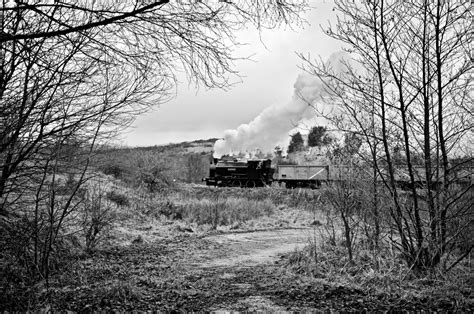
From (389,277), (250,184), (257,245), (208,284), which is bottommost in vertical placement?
(257,245)

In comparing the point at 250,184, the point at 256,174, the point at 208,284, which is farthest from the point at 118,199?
the point at 256,174

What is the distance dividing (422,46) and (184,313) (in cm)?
479

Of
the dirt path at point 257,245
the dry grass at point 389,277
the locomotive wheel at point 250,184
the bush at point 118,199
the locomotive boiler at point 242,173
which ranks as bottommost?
the dirt path at point 257,245

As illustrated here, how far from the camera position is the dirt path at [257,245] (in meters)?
7.77

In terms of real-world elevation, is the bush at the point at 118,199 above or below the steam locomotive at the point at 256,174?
below

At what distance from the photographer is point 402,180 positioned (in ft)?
19.3

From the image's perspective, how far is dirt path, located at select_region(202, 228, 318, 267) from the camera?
306 inches

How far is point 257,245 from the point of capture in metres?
10.0

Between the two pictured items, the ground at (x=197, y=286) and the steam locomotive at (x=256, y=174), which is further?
the steam locomotive at (x=256, y=174)

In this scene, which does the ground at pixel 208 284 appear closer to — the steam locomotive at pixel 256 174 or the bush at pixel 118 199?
the bush at pixel 118 199

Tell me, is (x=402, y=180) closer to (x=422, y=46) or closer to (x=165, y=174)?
(x=422, y=46)

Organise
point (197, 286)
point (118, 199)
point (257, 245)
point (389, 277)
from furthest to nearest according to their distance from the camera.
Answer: point (118, 199), point (257, 245), point (197, 286), point (389, 277)

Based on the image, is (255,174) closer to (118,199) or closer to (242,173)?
(242,173)

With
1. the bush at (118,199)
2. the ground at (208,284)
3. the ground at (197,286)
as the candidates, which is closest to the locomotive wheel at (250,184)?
the bush at (118,199)
